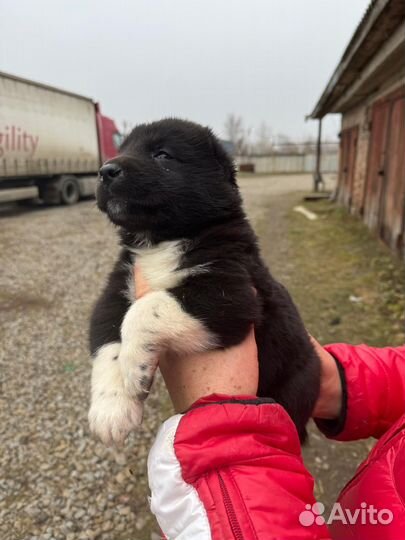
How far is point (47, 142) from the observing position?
581 inches

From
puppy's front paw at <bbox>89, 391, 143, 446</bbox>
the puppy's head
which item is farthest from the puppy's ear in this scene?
puppy's front paw at <bbox>89, 391, 143, 446</bbox>

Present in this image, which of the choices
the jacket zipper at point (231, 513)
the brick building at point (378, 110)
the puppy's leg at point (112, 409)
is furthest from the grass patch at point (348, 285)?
the jacket zipper at point (231, 513)

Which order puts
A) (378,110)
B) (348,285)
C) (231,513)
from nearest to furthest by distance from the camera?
(231,513) < (348,285) < (378,110)

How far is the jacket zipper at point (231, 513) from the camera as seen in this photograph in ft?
3.43

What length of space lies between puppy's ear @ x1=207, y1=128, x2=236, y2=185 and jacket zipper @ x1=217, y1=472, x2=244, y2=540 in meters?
1.51

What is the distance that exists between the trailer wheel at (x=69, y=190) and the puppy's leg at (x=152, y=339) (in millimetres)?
15512

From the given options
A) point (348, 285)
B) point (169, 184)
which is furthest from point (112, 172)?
point (348, 285)

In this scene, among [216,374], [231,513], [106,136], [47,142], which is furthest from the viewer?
[106,136]

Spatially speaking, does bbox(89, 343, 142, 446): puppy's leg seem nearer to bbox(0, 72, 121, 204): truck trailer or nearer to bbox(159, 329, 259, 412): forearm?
bbox(159, 329, 259, 412): forearm

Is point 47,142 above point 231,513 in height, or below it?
above

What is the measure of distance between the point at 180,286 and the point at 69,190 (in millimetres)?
16227

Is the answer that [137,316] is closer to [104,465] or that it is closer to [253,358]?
[253,358]

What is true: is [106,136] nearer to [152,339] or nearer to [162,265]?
[162,265]

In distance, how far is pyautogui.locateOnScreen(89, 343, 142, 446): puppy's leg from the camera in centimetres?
152
